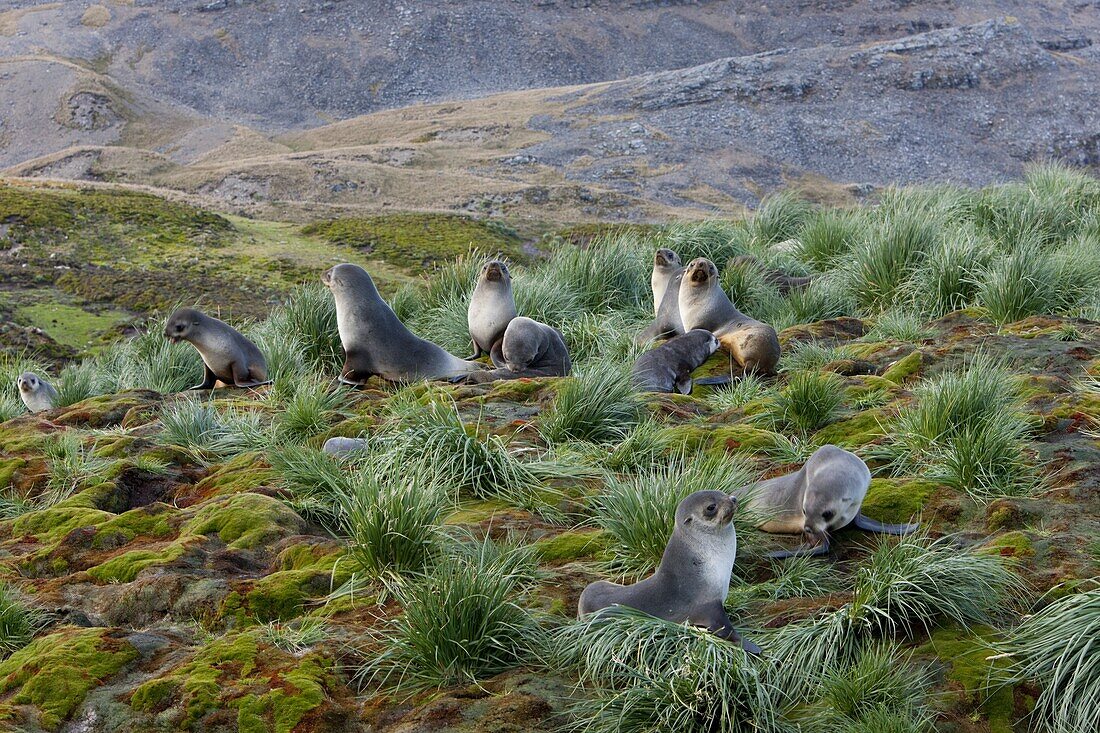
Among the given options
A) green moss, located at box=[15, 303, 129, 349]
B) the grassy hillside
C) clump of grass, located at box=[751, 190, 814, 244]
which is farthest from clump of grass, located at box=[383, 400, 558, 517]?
green moss, located at box=[15, 303, 129, 349]

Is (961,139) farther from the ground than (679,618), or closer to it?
closer to it

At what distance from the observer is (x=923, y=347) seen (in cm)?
867

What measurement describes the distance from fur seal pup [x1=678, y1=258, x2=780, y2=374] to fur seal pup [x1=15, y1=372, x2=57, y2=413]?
602cm

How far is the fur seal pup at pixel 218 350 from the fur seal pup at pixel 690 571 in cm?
565

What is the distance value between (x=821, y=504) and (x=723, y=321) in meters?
5.09

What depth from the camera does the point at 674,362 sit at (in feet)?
29.0

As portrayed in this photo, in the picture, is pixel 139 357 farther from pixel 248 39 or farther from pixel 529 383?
pixel 248 39

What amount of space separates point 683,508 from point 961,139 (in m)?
70.1

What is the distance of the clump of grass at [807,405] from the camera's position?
680 centimetres

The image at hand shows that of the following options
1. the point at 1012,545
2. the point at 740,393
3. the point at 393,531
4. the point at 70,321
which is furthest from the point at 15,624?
the point at 70,321

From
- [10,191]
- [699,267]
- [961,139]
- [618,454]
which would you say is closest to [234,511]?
[618,454]

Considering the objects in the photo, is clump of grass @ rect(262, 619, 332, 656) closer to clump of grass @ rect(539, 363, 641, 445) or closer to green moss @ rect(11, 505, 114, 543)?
green moss @ rect(11, 505, 114, 543)

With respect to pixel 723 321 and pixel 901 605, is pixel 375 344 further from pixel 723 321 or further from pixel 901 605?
pixel 901 605

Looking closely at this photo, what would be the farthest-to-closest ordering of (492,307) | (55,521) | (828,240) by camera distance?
(828,240) < (492,307) < (55,521)
